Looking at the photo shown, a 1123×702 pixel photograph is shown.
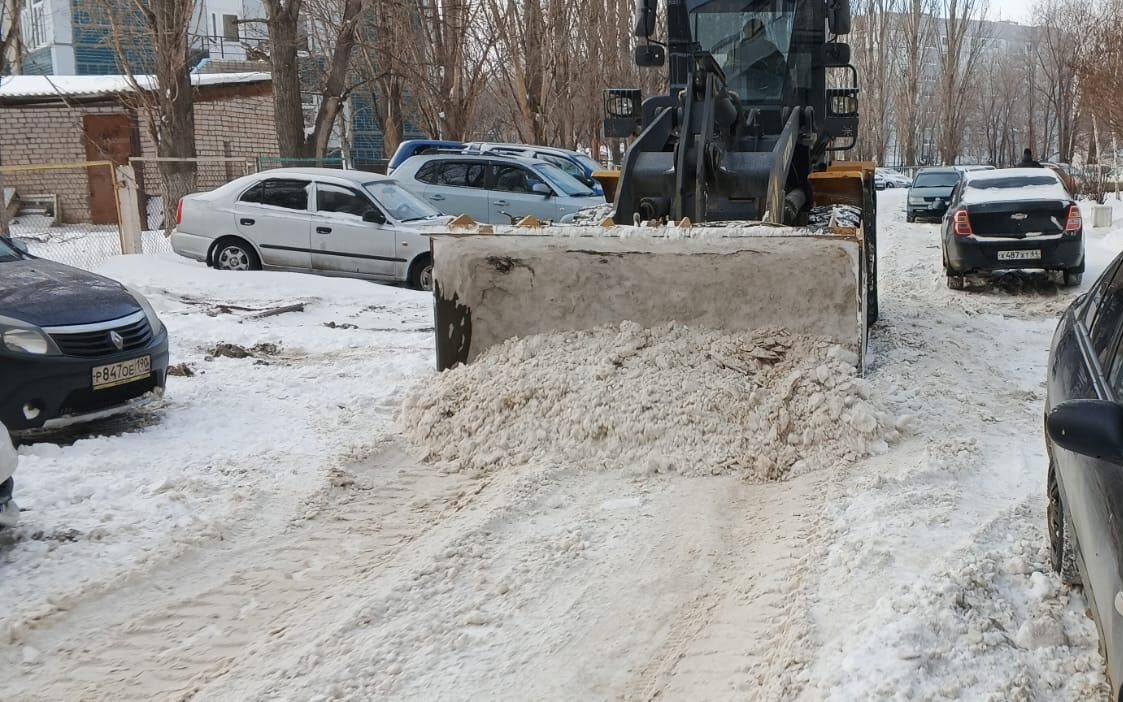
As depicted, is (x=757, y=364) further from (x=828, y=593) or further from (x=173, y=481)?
(x=173, y=481)

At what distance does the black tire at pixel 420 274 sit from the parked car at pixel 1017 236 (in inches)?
256

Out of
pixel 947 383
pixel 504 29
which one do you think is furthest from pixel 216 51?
pixel 947 383

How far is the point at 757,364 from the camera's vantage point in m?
6.34

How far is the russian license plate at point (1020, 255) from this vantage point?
40.6 feet

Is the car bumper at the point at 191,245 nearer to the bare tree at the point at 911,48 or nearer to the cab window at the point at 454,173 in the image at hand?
the cab window at the point at 454,173

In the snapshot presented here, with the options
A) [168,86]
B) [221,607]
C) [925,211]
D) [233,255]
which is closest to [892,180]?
[925,211]

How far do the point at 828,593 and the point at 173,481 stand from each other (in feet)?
11.3

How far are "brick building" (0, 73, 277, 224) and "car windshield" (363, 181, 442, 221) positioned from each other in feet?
43.9

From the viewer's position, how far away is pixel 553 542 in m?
4.68

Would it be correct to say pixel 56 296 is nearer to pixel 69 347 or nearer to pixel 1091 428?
pixel 69 347

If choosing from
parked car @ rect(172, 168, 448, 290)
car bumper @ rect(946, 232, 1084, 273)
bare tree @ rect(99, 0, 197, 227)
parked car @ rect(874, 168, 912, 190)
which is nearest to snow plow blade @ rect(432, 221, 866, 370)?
parked car @ rect(172, 168, 448, 290)

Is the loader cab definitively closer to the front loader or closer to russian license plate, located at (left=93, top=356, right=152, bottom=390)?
the front loader

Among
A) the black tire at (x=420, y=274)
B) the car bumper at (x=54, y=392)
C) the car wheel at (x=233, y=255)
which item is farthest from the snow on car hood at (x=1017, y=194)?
the car bumper at (x=54, y=392)

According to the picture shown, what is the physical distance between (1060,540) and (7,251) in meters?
7.04
